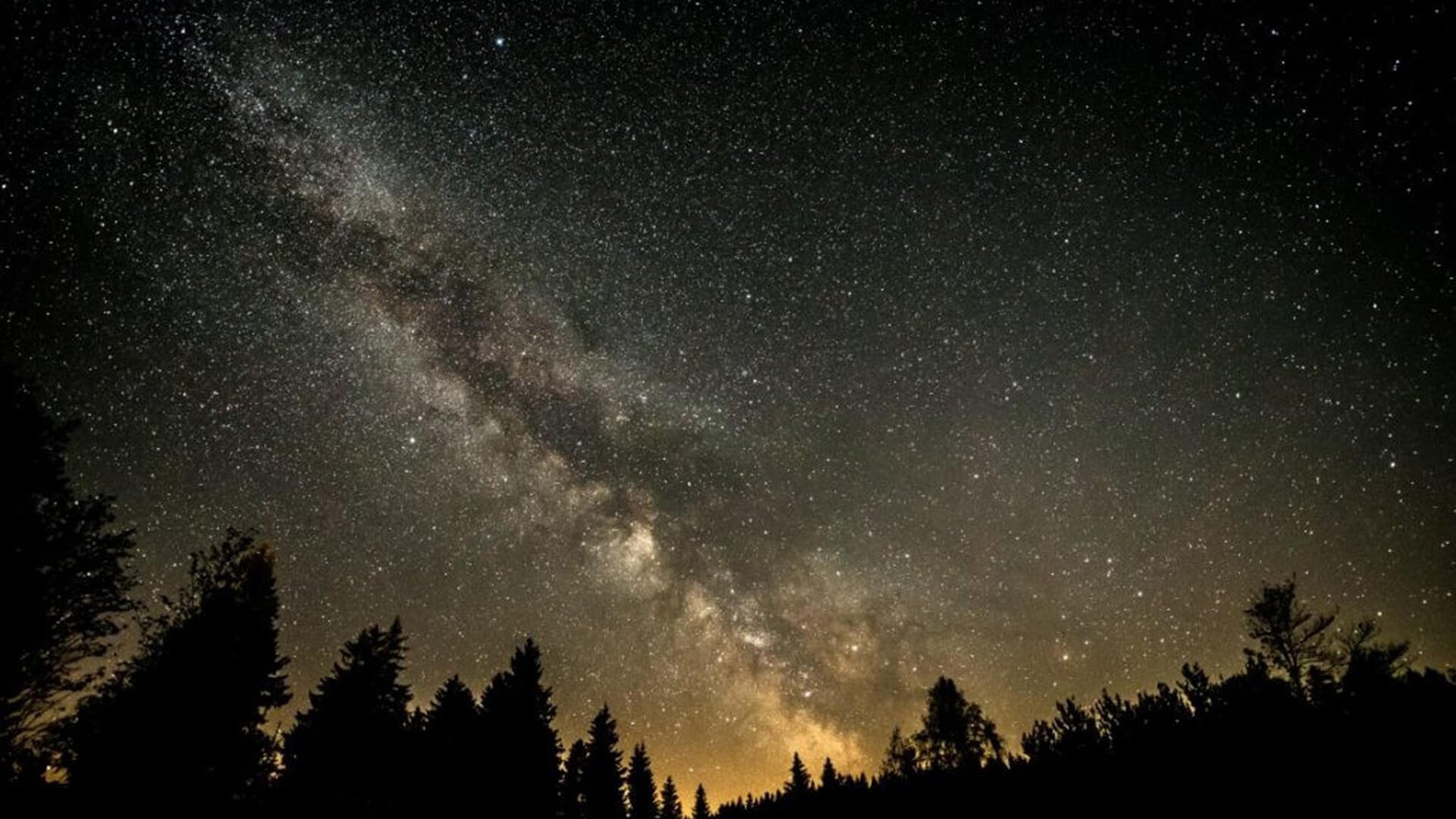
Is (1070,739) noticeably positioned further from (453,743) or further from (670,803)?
(670,803)

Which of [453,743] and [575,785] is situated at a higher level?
[453,743]

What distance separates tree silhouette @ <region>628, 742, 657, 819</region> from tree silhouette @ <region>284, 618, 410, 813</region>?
16.7m

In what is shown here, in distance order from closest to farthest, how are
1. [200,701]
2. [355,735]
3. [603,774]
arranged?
[200,701] → [355,735] → [603,774]

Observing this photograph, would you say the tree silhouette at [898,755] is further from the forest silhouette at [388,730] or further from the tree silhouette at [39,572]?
the tree silhouette at [39,572]

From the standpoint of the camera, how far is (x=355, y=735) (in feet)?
72.8

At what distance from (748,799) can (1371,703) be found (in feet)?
51.6

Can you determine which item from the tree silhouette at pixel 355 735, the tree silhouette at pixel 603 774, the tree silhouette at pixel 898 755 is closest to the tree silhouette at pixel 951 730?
the tree silhouette at pixel 898 755

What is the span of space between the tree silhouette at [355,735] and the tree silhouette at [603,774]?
10.5 m

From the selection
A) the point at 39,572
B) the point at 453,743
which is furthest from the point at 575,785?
the point at 39,572

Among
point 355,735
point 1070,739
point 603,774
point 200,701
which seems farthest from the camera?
point 603,774

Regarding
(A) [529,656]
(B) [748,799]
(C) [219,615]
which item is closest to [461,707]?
(A) [529,656]

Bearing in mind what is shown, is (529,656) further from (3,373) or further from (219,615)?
(3,373)

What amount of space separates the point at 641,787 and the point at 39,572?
35.1 metres

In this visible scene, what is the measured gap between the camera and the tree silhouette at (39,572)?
9781 mm
